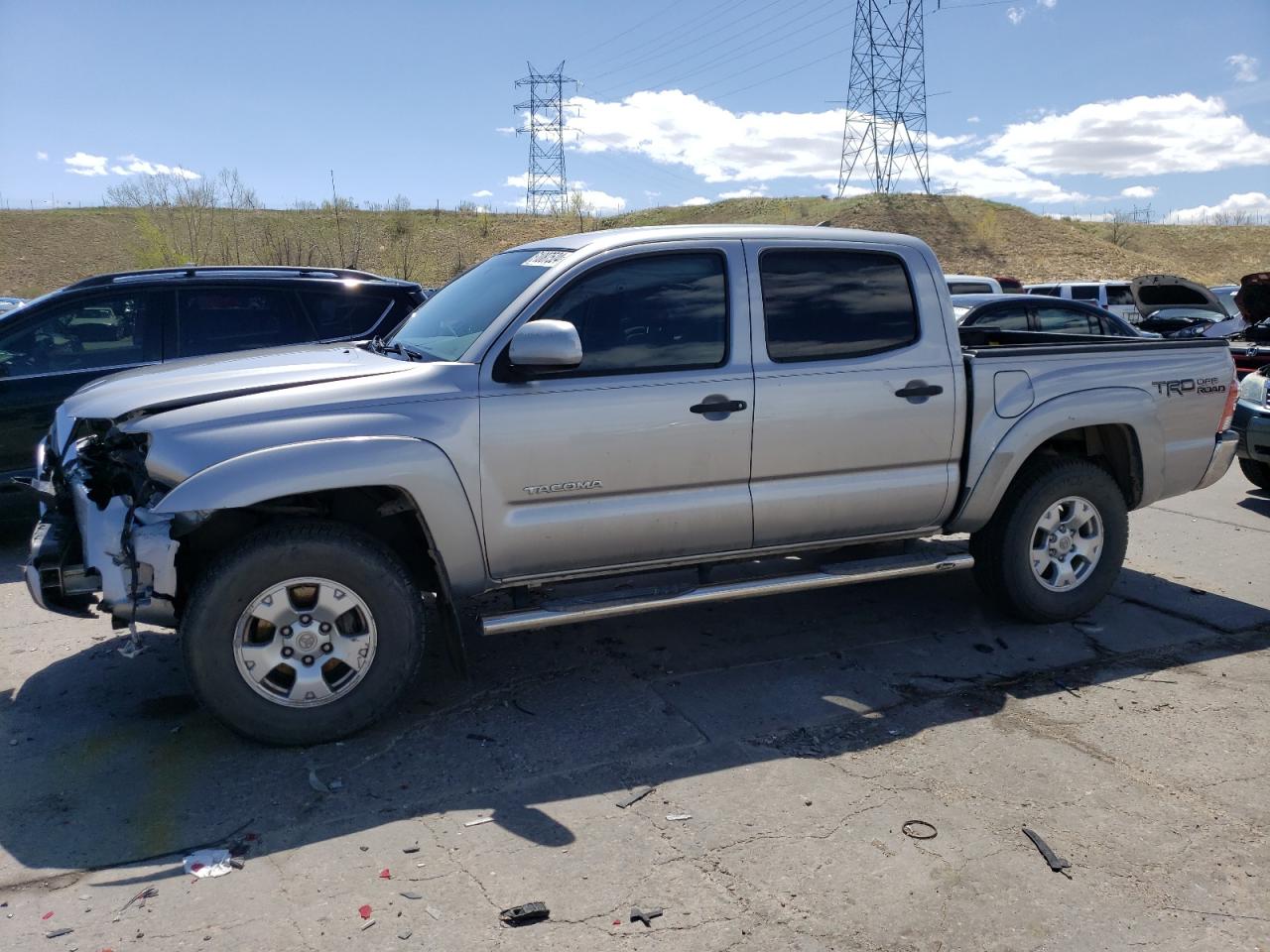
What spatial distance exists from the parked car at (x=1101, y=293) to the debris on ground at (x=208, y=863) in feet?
69.7

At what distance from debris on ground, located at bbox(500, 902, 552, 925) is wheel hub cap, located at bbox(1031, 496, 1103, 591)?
3562 mm

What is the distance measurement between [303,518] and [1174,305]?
62.8 ft

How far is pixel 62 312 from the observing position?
718 cm

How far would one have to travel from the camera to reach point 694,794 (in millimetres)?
3795

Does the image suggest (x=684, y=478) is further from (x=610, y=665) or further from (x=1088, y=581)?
(x=1088, y=581)

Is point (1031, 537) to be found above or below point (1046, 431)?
below

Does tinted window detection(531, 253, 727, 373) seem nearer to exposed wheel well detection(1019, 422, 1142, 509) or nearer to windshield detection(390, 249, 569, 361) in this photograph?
windshield detection(390, 249, 569, 361)

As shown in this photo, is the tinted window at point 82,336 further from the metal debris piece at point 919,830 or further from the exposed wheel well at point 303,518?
the metal debris piece at point 919,830

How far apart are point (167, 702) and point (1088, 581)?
4780mm

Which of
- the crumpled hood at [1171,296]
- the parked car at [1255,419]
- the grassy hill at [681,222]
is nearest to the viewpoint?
the parked car at [1255,419]

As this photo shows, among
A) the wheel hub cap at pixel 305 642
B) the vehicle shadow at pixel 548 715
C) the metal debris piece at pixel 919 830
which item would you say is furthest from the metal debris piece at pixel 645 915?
the wheel hub cap at pixel 305 642

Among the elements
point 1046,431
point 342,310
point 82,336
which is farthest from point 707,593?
point 82,336

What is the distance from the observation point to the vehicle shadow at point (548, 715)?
3678mm

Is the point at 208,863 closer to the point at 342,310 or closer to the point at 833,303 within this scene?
the point at 833,303
